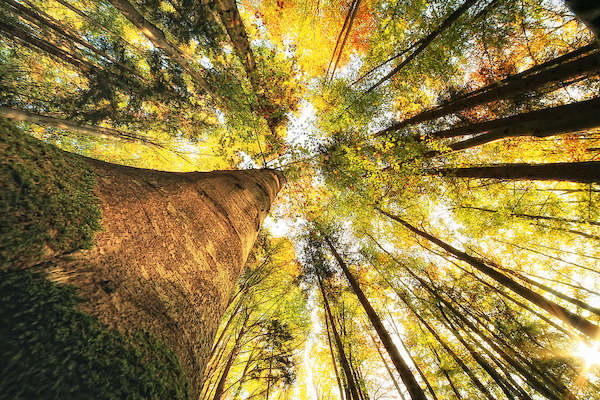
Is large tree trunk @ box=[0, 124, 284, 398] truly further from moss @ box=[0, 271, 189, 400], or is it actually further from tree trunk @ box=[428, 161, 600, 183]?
tree trunk @ box=[428, 161, 600, 183]

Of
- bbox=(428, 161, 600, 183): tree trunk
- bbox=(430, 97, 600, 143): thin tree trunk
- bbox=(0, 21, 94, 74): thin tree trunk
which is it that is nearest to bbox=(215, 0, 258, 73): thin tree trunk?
bbox=(0, 21, 94, 74): thin tree trunk

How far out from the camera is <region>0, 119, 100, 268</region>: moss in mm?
667

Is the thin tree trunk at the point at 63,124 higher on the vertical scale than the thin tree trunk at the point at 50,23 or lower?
lower

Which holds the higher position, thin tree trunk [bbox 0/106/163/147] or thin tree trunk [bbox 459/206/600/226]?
thin tree trunk [bbox 0/106/163/147]

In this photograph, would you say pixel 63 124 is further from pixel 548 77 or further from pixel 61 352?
pixel 548 77

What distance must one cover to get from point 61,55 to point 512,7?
981 centimetres

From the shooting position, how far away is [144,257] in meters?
1.00

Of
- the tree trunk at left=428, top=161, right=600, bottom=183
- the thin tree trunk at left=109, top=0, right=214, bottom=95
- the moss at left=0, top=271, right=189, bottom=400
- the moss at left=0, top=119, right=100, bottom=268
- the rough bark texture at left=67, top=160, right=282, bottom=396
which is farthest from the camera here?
the thin tree trunk at left=109, top=0, right=214, bottom=95

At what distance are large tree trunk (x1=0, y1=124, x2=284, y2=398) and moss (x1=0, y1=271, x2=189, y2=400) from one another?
0.17 feet

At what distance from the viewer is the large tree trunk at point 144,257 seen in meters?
0.73

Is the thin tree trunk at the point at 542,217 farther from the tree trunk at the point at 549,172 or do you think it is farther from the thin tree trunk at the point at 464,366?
the thin tree trunk at the point at 464,366

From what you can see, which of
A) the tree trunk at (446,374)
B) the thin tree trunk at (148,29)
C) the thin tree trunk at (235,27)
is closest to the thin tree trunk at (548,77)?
the thin tree trunk at (235,27)

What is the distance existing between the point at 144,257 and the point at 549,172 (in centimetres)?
598

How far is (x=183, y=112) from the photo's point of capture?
585cm
